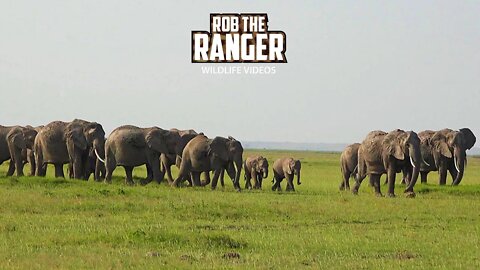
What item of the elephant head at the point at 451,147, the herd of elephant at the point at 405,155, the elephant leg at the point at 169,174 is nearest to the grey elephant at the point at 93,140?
the elephant leg at the point at 169,174

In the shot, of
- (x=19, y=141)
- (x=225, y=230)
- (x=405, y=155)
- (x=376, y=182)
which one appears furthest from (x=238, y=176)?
(x=225, y=230)

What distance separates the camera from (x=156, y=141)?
3628cm

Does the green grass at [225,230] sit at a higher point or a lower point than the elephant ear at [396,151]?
lower

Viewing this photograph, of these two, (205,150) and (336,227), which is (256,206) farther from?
(205,150)

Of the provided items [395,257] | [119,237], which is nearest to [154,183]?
[119,237]

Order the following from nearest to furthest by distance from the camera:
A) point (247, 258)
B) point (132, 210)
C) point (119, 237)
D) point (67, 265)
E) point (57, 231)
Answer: point (67, 265) → point (247, 258) → point (119, 237) → point (57, 231) → point (132, 210)

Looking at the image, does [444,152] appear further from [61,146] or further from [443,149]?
[61,146]

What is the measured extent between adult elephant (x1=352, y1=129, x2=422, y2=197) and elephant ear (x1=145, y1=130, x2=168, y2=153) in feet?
26.3

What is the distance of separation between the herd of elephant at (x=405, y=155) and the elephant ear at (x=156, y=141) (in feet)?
24.9

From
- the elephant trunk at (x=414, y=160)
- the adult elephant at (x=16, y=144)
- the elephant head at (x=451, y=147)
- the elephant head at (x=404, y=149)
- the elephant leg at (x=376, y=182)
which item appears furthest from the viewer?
the adult elephant at (x=16, y=144)

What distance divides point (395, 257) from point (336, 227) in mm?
4717

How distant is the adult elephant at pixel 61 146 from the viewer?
36.2 meters

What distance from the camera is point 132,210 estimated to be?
23703 millimetres

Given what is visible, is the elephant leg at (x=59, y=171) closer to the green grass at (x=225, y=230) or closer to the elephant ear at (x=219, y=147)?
the green grass at (x=225, y=230)
